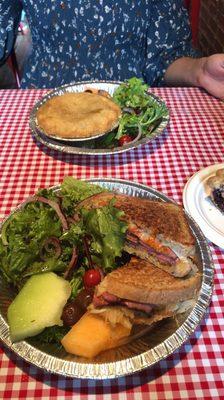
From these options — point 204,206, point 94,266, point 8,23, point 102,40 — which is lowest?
point 204,206

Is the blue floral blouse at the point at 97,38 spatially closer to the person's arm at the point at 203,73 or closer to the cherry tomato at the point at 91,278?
the person's arm at the point at 203,73

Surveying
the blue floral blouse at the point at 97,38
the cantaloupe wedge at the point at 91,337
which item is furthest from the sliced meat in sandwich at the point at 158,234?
the blue floral blouse at the point at 97,38

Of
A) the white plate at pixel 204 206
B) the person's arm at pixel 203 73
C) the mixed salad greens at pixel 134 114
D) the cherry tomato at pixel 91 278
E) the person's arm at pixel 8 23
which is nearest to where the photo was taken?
the cherry tomato at pixel 91 278

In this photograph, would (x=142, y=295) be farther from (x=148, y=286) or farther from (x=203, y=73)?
(x=203, y=73)

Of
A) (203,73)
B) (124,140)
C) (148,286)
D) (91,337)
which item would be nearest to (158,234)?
(148,286)

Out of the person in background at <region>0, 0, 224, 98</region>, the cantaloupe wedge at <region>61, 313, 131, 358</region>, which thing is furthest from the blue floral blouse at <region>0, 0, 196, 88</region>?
the cantaloupe wedge at <region>61, 313, 131, 358</region>

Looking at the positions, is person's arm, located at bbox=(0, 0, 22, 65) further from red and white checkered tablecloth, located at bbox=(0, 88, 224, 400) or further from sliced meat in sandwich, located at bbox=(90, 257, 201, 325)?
sliced meat in sandwich, located at bbox=(90, 257, 201, 325)
